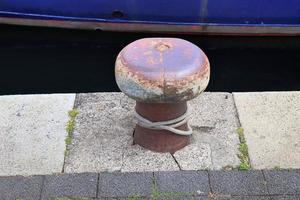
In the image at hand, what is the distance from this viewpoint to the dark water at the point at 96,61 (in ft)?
25.8

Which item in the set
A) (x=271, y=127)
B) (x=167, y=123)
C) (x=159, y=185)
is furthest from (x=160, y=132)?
(x=271, y=127)

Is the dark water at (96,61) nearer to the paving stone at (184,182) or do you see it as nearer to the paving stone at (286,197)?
the paving stone at (184,182)

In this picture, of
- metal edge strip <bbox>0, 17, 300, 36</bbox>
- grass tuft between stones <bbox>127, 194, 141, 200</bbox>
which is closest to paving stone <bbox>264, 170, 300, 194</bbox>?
grass tuft between stones <bbox>127, 194, 141, 200</bbox>

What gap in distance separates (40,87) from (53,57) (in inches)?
32.9

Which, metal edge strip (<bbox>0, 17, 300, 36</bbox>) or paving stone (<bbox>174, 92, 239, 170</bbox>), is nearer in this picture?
paving stone (<bbox>174, 92, 239, 170</bbox>)

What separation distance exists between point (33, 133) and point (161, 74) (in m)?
1.33

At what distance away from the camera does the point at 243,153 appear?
3.91m

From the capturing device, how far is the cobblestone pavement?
350 centimetres

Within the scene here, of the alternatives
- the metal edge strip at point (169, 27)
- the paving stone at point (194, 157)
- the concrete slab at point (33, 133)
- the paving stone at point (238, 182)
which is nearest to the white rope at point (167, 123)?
the paving stone at point (194, 157)

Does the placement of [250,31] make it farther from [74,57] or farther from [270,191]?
[270,191]

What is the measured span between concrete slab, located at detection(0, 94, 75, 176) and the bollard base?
674 mm

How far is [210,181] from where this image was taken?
3.62m

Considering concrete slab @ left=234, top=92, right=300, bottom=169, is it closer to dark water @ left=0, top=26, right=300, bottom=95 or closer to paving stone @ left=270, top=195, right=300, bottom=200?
paving stone @ left=270, top=195, right=300, bottom=200

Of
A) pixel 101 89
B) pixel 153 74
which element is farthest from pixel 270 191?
pixel 101 89
